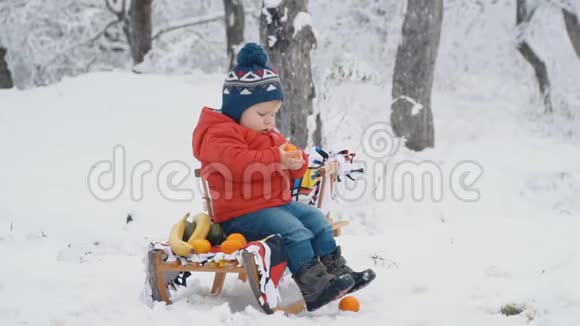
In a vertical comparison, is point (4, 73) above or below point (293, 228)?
above

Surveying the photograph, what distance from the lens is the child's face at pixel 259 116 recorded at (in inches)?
163

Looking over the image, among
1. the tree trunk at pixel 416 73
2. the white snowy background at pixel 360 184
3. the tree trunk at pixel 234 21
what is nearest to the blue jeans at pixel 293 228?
the white snowy background at pixel 360 184

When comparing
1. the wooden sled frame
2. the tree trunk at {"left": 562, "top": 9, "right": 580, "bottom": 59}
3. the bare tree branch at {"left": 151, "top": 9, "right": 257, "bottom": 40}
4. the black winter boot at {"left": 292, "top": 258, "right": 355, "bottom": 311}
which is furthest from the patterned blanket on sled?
the bare tree branch at {"left": 151, "top": 9, "right": 257, "bottom": 40}

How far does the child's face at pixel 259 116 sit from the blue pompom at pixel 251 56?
0.26 m

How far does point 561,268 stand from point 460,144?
638cm

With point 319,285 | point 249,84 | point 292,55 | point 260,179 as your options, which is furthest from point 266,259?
point 292,55

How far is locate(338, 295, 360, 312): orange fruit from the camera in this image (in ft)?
13.0

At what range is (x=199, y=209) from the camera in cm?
745

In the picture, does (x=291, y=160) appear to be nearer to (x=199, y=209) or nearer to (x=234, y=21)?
(x=199, y=209)

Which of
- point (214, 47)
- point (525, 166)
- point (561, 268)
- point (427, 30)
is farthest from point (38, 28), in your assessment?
point (561, 268)

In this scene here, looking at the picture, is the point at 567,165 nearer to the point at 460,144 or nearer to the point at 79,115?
the point at 460,144

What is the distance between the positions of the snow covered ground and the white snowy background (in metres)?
0.02

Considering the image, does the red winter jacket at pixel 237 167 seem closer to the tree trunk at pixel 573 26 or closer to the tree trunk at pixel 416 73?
the tree trunk at pixel 416 73

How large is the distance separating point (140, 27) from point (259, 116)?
10602 millimetres
